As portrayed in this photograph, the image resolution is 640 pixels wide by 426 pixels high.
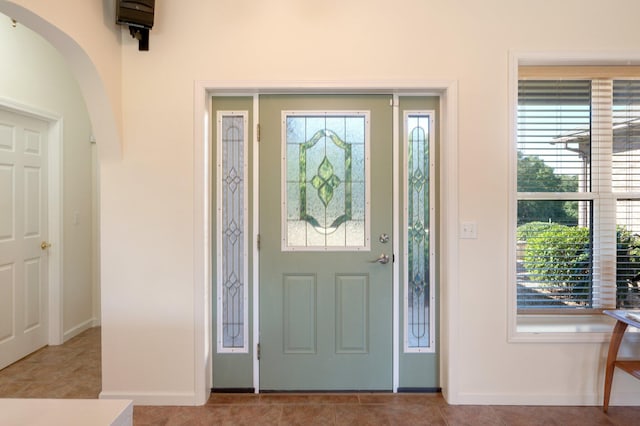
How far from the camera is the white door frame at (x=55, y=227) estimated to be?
3303 millimetres

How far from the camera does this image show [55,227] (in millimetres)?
3320

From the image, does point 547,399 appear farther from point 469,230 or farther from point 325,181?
point 325,181

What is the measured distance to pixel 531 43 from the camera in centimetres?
235

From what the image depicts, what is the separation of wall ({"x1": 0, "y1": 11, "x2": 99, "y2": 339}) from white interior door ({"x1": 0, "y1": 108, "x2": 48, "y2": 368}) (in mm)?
152

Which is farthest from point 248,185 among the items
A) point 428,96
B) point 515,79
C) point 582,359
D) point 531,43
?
point 582,359

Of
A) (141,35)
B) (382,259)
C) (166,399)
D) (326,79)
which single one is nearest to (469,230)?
(382,259)

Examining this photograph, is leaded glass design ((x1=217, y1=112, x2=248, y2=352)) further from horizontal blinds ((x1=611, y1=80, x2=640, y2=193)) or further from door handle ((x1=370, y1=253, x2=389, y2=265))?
horizontal blinds ((x1=611, y1=80, x2=640, y2=193))

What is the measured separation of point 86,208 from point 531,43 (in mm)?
4017

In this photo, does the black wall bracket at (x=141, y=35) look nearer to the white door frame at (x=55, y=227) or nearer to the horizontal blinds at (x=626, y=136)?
the white door frame at (x=55, y=227)

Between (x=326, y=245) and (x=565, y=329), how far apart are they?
162 cm

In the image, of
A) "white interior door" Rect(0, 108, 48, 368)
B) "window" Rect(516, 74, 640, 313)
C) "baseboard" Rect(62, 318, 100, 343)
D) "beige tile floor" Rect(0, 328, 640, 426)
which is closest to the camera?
"beige tile floor" Rect(0, 328, 640, 426)

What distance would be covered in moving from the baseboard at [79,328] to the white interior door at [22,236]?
154 mm

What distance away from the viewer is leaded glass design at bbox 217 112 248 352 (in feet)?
8.16

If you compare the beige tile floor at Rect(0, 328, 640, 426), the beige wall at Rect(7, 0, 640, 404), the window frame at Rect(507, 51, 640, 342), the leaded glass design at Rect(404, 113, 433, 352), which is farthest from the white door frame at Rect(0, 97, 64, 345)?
the window frame at Rect(507, 51, 640, 342)
